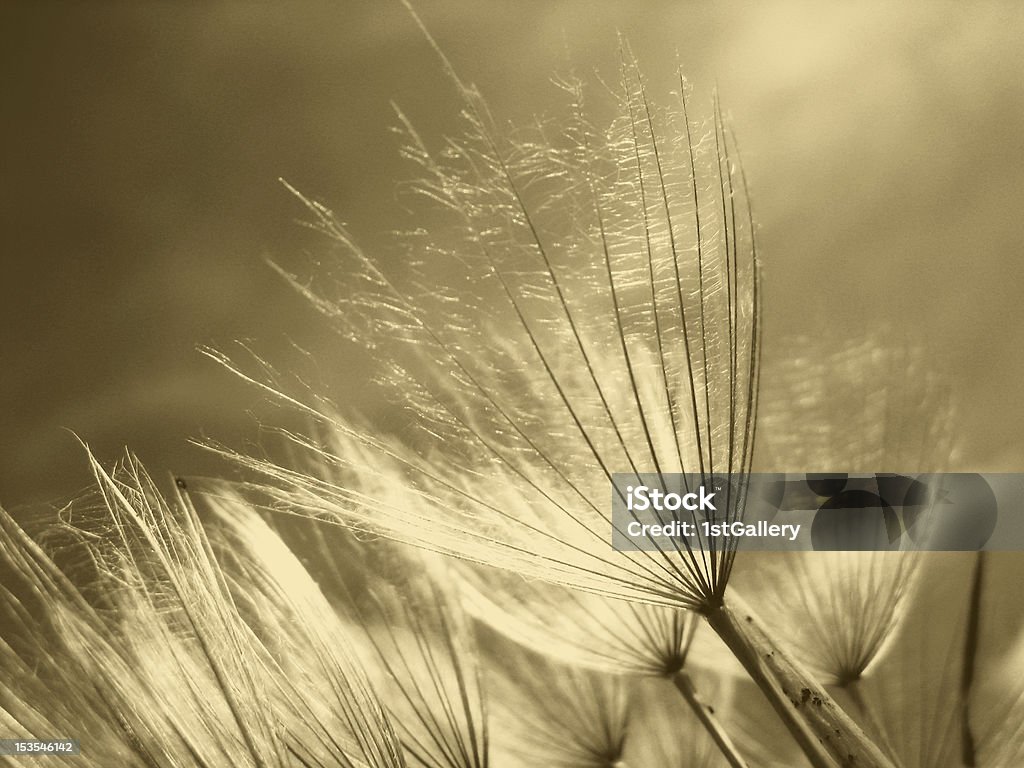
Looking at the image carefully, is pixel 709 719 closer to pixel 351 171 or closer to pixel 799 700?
pixel 799 700

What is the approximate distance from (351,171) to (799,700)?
219cm

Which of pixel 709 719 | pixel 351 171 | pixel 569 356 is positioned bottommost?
pixel 709 719

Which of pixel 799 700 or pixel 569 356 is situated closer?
pixel 799 700

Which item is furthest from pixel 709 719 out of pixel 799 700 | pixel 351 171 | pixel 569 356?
pixel 351 171

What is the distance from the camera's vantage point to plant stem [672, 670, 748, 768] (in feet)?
8.54

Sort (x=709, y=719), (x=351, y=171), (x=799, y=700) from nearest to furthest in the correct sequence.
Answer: (x=799, y=700) < (x=709, y=719) < (x=351, y=171)

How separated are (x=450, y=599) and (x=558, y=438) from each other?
37.3 inches

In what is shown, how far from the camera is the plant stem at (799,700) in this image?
1.87 meters

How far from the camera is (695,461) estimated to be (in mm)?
2266

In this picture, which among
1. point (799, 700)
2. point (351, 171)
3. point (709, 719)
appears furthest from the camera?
point (351, 171)

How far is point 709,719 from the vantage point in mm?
2670

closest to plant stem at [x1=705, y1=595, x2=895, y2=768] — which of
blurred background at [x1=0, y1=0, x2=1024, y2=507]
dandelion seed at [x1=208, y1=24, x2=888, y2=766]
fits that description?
dandelion seed at [x1=208, y1=24, x2=888, y2=766]

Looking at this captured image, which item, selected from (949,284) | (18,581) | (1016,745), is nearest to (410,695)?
(18,581)

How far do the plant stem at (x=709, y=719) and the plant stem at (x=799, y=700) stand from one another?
679 mm
